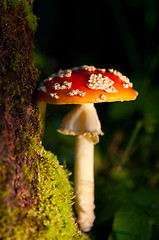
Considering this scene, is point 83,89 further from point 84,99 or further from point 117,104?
point 117,104

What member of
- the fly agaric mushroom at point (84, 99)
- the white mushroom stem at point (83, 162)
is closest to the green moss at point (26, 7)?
the fly agaric mushroom at point (84, 99)

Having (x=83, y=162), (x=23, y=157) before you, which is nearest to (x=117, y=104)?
(x=83, y=162)

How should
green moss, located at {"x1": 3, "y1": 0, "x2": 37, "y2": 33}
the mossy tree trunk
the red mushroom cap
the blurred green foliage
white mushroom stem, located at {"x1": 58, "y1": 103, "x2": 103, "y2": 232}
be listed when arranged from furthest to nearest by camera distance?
the blurred green foliage < white mushroom stem, located at {"x1": 58, "y1": 103, "x2": 103, "y2": 232} < the red mushroom cap < green moss, located at {"x1": 3, "y1": 0, "x2": 37, "y2": 33} < the mossy tree trunk

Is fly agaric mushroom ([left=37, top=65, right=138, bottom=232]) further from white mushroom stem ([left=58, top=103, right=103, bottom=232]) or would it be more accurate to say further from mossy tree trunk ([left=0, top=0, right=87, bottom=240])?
mossy tree trunk ([left=0, top=0, right=87, bottom=240])

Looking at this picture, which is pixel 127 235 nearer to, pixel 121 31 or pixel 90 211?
pixel 90 211

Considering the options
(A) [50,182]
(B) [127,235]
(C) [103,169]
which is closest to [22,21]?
(A) [50,182]

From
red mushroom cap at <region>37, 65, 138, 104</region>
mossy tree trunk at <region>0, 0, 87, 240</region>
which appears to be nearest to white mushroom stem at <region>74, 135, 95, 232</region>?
mossy tree trunk at <region>0, 0, 87, 240</region>
